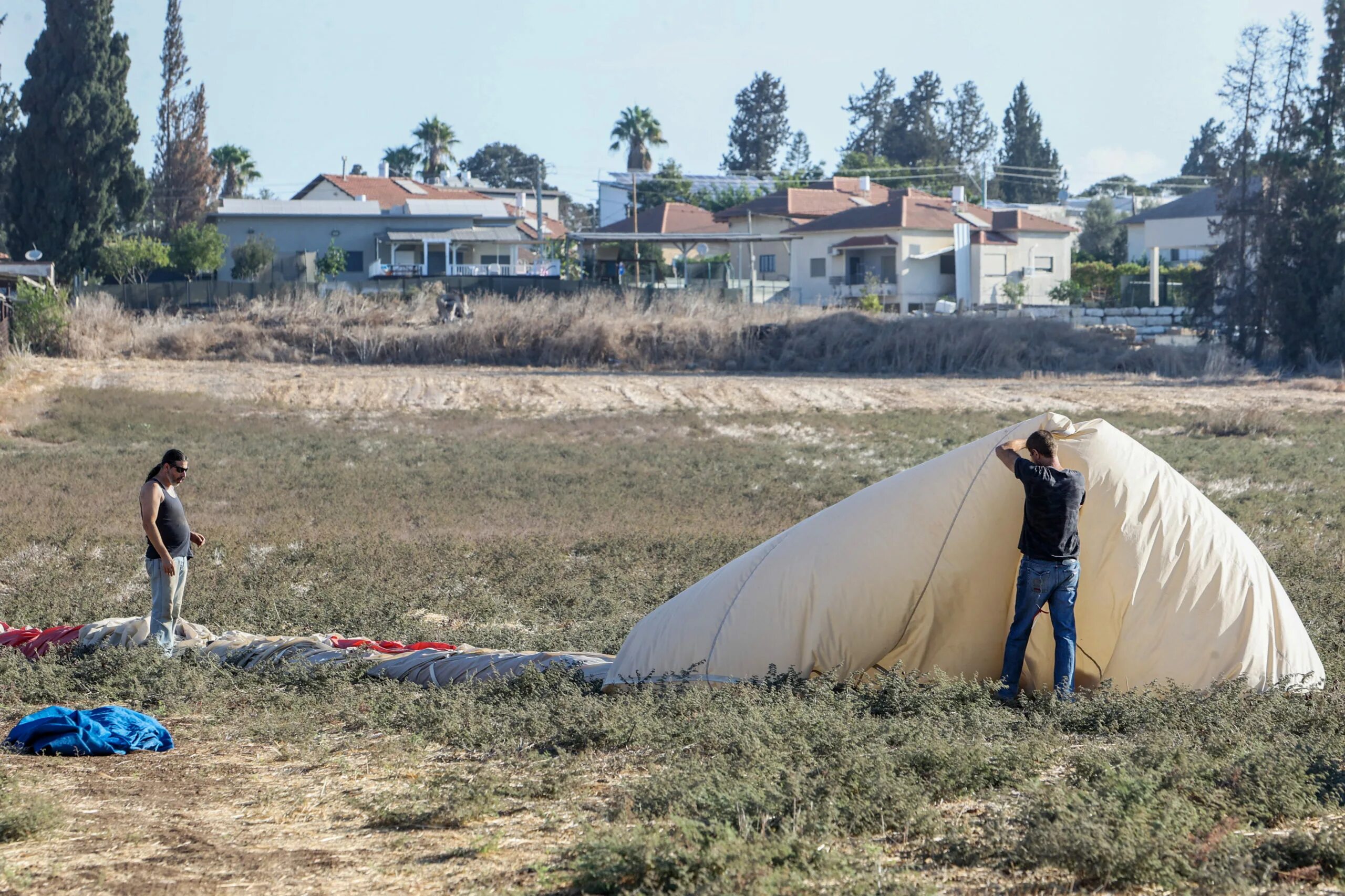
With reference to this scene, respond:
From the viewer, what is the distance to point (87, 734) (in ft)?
23.5

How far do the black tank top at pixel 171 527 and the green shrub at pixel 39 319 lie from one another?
30041 millimetres

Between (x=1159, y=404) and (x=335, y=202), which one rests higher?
(x=335, y=202)

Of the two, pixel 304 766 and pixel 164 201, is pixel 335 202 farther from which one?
pixel 304 766

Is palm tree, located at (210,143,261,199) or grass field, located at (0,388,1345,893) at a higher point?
palm tree, located at (210,143,261,199)

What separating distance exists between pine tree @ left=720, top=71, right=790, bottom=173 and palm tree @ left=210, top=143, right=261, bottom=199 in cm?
4244

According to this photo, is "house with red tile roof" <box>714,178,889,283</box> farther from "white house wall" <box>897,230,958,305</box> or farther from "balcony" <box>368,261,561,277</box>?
"balcony" <box>368,261,561,277</box>

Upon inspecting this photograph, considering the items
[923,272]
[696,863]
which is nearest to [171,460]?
[696,863]

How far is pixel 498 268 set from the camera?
211 ft

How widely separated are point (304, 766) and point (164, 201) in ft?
238

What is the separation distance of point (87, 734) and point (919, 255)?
182ft

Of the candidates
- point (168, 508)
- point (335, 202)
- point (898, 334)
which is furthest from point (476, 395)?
point (335, 202)

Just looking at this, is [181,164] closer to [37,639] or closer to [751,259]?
[751,259]

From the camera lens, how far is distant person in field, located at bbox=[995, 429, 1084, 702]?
25.1 feet

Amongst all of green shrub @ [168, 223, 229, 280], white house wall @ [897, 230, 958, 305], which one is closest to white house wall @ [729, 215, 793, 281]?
white house wall @ [897, 230, 958, 305]
